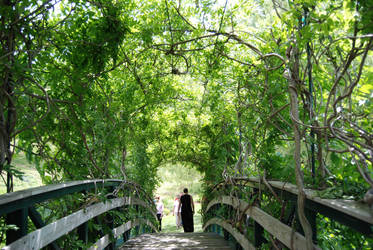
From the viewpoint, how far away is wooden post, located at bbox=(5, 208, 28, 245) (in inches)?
73.9

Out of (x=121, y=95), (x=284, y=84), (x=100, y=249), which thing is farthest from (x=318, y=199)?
(x=121, y=95)

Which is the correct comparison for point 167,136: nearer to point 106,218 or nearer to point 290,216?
point 106,218

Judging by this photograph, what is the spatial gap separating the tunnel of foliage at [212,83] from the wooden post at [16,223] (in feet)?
1.45

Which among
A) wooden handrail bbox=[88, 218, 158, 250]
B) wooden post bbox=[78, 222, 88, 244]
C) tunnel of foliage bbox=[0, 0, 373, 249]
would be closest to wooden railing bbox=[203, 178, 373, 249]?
tunnel of foliage bbox=[0, 0, 373, 249]

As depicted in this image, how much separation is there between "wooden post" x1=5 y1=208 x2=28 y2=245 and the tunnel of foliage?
1.45 feet

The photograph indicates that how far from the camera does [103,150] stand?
15.1 feet

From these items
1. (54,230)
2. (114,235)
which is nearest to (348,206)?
(54,230)

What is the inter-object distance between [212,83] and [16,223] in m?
5.03

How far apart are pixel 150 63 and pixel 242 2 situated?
2076mm

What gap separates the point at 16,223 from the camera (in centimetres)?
188

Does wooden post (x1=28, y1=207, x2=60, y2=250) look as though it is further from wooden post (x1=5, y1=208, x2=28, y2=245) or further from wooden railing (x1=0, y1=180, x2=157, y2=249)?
wooden post (x1=5, y1=208, x2=28, y2=245)

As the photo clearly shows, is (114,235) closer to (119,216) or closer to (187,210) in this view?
(119,216)

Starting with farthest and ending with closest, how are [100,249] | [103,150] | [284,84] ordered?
1. [103,150]
2. [100,249]
3. [284,84]

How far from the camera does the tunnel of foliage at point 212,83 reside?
1934 millimetres
